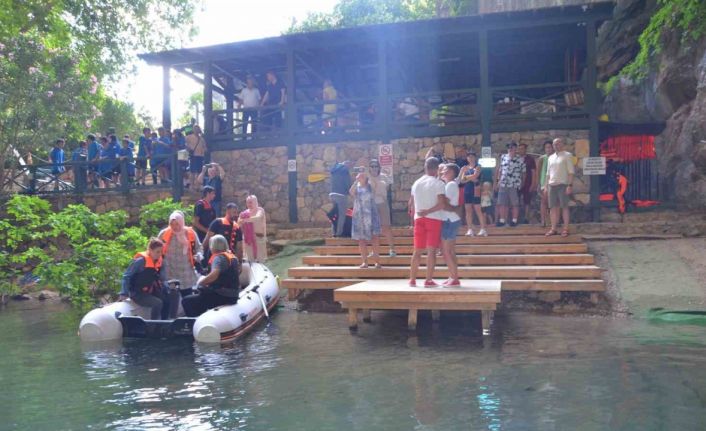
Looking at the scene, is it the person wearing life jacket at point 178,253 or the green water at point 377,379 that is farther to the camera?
the person wearing life jacket at point 178,253

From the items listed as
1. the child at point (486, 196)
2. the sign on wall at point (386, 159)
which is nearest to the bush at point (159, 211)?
the sign on wall at point (386, 159)

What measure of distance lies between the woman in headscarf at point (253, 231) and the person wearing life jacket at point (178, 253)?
2.01 meters

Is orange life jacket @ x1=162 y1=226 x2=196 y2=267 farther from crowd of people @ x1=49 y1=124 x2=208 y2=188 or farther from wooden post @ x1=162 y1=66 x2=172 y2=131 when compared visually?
wooden post @ x1=162 y1=66 x2=172 y2=131

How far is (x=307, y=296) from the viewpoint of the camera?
427 inches

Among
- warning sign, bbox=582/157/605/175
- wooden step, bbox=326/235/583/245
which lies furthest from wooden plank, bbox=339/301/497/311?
warning sign, bbox=582/157/605/175

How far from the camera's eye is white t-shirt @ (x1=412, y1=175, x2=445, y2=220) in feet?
27.3

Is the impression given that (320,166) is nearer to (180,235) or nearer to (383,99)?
(383,99)

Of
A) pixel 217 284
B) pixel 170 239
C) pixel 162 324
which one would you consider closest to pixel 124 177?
pixel 170 239

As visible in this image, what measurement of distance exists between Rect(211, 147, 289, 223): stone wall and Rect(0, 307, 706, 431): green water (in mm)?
7281

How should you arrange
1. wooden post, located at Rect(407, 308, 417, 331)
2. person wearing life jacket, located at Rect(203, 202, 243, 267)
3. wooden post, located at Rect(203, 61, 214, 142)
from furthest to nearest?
wooden post, located at Rect(203, 61, 214, 142)
person wearing life jacket, located at Rect(203, 202, 243, 267)
wooden post, located at Rect(407, 308, 417, 331)

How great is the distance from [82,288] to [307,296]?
13.4 feet

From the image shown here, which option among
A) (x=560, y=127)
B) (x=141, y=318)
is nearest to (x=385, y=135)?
(x=560, y=127)

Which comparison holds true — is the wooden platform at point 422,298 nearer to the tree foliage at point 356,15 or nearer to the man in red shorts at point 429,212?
the man in red shorts at point 429,212

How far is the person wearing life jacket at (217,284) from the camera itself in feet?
28.4
